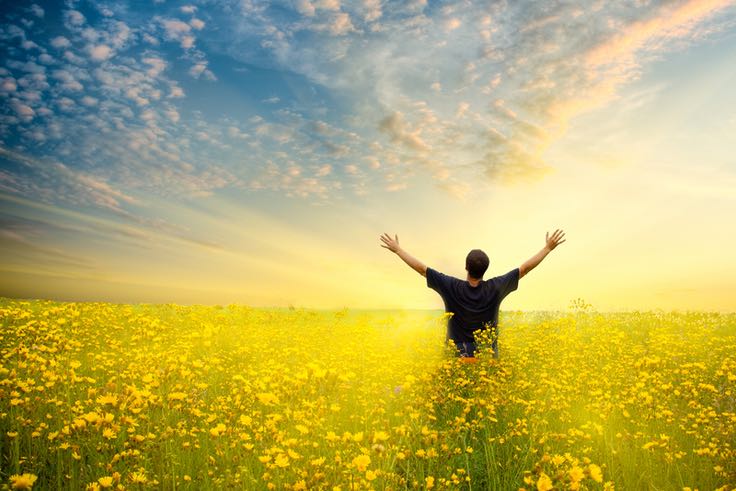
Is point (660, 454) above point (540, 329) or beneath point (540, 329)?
beneath

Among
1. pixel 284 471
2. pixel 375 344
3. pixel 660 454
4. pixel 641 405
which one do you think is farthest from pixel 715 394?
pixel 284 471

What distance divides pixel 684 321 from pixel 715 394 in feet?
26.2

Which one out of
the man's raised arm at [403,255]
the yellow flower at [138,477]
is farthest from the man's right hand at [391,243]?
the yellow flower at [138,477]

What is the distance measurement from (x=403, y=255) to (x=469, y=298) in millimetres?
1247

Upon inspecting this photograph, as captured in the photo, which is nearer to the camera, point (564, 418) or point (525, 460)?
point (525, 460)

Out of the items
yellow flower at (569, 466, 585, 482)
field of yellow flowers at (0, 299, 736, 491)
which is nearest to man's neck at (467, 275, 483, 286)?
field of yellow flowers at (0, 299, 736, 491)

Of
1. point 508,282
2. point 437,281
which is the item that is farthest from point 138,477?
point 508,282

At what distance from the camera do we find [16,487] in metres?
2.82

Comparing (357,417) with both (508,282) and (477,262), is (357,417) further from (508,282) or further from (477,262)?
(508,282)

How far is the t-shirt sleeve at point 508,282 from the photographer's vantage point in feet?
22.4

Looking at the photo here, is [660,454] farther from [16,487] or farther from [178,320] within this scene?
[178,320]

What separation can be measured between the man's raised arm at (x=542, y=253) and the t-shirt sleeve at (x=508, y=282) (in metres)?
0.12

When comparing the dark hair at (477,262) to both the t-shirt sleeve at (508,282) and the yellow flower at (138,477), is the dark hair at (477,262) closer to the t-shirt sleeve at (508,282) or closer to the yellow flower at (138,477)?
the t-shirt sleeve at (508,282)

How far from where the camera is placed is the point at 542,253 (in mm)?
7168
